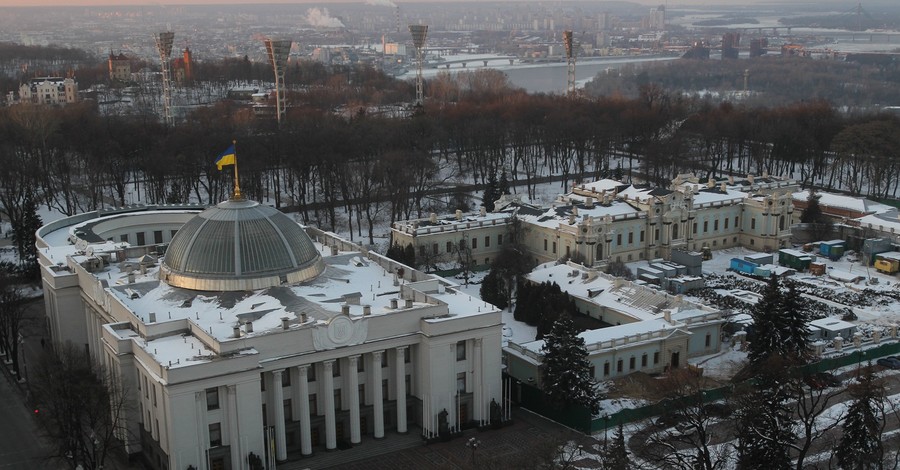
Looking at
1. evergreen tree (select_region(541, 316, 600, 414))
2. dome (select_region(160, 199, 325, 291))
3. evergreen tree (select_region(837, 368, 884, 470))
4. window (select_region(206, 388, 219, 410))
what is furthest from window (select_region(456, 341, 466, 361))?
evergreen tree (select_region(837, 368, 884, 470))

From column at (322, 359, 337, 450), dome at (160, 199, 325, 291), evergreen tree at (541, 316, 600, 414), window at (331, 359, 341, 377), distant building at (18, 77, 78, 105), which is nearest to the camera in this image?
column at (322, 359, 337, 450)

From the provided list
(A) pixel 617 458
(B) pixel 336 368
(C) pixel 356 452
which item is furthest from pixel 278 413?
(A) pixel 617 458

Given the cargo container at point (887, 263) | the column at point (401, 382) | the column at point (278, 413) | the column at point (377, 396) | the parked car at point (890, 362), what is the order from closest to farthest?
the column at point (278, 413), the column at point (377, 396), the column at point (401, 382), the parked car at point (890, 362), the cargo container at point (887, 263)

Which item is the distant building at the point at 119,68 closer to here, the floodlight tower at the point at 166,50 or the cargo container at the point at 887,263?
the floodlight tower at the point at 166,50

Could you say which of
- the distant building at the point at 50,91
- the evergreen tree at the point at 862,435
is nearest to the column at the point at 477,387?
the evergreen tree at the point at 862,435

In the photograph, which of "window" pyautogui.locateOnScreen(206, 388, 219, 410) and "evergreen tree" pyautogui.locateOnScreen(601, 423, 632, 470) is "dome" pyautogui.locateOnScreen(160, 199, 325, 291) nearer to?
"window" pyautogui.locateOnScreen(206, 388, 219, 410)

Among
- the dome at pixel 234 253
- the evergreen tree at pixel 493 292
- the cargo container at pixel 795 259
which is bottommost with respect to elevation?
the cargo container at pixel 795 259
